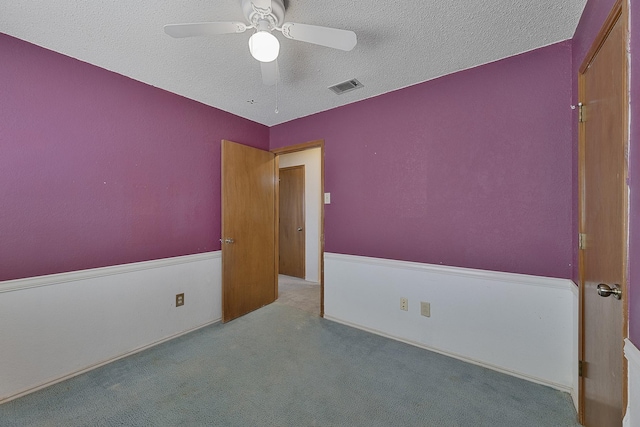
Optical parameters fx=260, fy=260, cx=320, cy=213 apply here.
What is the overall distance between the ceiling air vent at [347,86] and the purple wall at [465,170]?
29 cm

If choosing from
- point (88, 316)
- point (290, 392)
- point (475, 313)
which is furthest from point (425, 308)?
point (88, 316)

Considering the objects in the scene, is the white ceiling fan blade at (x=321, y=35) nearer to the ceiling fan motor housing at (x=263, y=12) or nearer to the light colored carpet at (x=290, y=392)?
the ceiling fan motor housing at (x=263, y=12)

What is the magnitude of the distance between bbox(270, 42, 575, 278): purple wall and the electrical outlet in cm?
38

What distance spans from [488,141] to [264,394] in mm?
2426

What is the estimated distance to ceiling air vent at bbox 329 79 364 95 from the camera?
231cm

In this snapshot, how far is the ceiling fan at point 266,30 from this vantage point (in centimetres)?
130

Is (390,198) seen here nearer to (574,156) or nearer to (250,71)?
(574,156)

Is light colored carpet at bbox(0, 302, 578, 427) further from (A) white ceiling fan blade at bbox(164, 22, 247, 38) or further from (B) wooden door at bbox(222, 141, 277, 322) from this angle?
(A) white ceiling fan blade at bbox(164, 22, 247, 38)

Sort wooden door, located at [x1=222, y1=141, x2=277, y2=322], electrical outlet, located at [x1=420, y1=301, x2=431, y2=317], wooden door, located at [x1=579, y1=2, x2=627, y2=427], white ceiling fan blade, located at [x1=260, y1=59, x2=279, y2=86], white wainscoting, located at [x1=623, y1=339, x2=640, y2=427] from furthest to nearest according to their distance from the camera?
wooden door, located at [x1=222, y1=141, x2=277, y2=322]
electrical outlet, located at [x1=420, y1=301, x2=431, y2=317]
white ceiling fan blade, located at [x1=260, y1=59, x2=279, y2=86]
wooden door, located at [x1=579, y1=2, x2=627, y2=427]
white wainscoting, located at [x1=623, y1=339, x2=640, y2=427]

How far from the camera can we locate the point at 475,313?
2.05 m

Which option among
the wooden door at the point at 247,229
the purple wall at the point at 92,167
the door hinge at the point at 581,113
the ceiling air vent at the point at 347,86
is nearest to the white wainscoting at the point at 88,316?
the purple wall at the point at 92,167

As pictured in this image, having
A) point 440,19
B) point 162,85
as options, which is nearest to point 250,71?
point 162,85

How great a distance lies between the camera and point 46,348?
1.79 metres

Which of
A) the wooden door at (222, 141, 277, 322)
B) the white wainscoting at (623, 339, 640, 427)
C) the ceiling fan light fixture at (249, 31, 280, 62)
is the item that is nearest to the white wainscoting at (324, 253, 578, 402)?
the white wainscoting at (623, 339, 640, 427)
